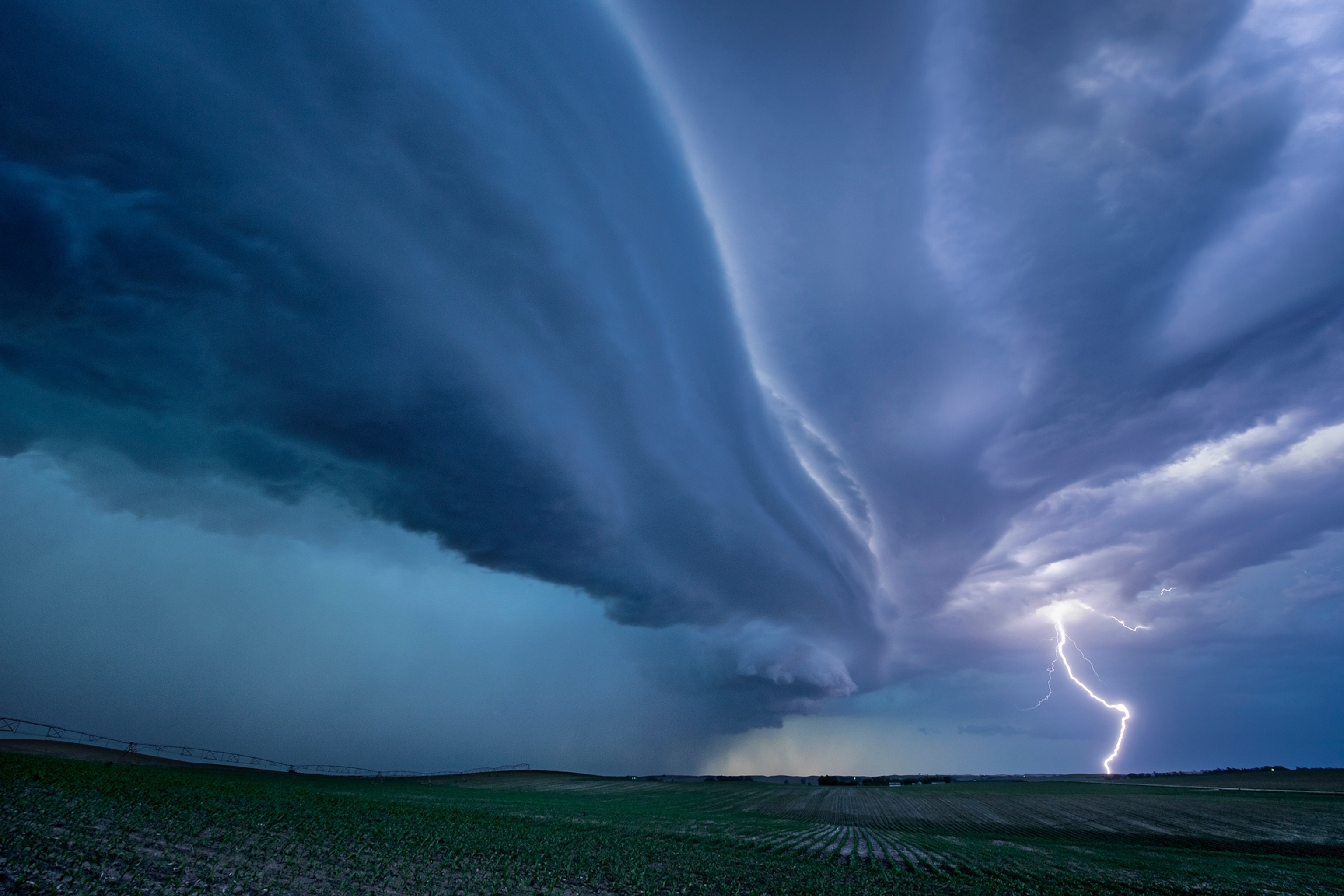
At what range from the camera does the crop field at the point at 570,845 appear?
2545 centimetres

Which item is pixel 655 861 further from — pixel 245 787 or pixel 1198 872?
pixel 245 787

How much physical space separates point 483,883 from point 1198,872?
51138 mm

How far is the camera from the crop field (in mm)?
25453

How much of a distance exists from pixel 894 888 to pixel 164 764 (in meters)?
126

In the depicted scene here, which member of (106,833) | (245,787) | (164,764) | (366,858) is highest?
(106,833)

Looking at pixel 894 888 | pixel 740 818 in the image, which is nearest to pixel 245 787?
pixel 740 818

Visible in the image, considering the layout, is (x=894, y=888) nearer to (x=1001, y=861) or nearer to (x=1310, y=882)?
(x=1001, y=861)

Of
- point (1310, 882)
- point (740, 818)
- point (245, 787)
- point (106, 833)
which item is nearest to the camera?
point (106, 833)

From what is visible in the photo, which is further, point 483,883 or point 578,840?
point 578,840

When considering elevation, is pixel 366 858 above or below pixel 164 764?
above

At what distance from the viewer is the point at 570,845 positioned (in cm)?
4059

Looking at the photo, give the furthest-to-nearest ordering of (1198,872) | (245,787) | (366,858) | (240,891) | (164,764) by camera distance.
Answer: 1. (164,764)
2. (245,787)
3. (1198,872)
4. (366,858)
5. (240,891)

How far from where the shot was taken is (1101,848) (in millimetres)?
50844

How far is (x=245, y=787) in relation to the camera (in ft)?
190
